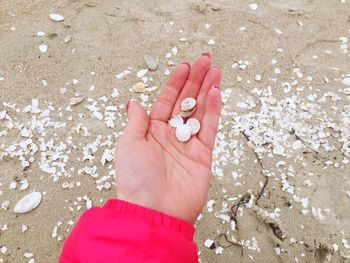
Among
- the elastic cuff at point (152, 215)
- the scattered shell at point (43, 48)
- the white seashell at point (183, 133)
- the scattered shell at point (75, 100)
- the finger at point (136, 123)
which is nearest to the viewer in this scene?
the elastic cuff at point (152, 215)

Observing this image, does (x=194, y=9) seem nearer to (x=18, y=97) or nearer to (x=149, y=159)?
(x=18, y=97)

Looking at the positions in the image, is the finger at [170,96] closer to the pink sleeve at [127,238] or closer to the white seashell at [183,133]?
the white seashell at [183,133]

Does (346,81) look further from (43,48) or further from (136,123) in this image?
(43,48)

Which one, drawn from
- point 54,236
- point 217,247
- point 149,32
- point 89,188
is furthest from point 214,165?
point 149,32

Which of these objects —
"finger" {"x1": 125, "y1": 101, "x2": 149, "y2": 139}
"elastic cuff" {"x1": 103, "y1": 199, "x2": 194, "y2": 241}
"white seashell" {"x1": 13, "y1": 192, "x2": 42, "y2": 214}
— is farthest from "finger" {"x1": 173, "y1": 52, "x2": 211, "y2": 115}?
"white seashell" {"x1": 13, "y1": 192, "x2": 42, "y2": 214}

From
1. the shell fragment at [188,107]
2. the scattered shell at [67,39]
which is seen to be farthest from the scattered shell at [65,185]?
the scattered shell at [67,39]

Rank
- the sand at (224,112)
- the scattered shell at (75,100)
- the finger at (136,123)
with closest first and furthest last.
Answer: the finger at (136,123), the sand at (224,112), the scattered shell at (75,100)
